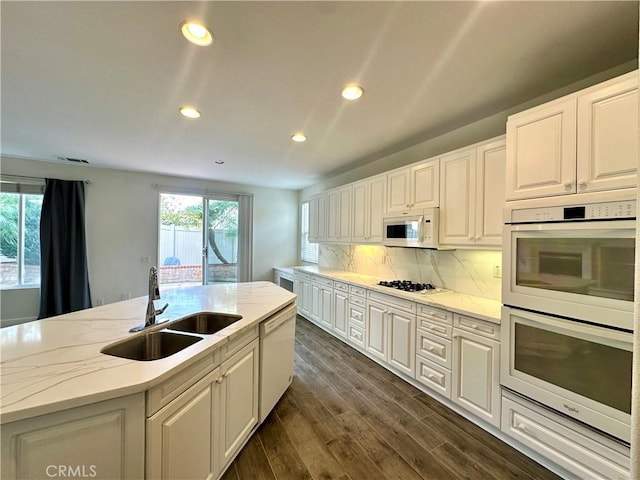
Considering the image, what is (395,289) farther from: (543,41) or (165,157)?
(165,157)

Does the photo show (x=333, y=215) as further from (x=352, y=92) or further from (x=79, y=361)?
(x=79, y=361)

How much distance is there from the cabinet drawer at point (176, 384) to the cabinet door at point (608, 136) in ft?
7.61

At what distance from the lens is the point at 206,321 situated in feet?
6.63

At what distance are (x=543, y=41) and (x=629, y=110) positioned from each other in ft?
1.98

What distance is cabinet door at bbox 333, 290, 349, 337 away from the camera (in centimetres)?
357

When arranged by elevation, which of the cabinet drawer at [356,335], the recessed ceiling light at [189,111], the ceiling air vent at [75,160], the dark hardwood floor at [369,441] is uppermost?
the ceiling air vent at [75,160]

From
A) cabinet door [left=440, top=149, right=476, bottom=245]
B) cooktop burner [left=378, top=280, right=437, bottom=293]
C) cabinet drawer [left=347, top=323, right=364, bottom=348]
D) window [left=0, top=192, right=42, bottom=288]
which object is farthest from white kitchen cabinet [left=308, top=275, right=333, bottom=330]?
window [left=0, top=192, right=42, bottom=288]

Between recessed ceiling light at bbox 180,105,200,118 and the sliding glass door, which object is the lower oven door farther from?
the sliding glass door

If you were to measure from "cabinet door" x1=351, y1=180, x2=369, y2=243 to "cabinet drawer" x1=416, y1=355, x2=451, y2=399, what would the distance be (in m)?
1.72

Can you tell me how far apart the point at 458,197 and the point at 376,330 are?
1.68 m

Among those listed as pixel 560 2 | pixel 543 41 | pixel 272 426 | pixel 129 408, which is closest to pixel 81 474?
pixel 129 408

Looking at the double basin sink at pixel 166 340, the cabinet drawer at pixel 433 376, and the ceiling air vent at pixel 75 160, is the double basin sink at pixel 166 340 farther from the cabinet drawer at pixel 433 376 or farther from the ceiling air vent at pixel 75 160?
the ceiling air vent at pixel 75 160

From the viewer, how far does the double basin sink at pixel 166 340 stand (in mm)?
1474

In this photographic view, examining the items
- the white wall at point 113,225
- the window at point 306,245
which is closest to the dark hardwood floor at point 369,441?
the window at point 306,245
